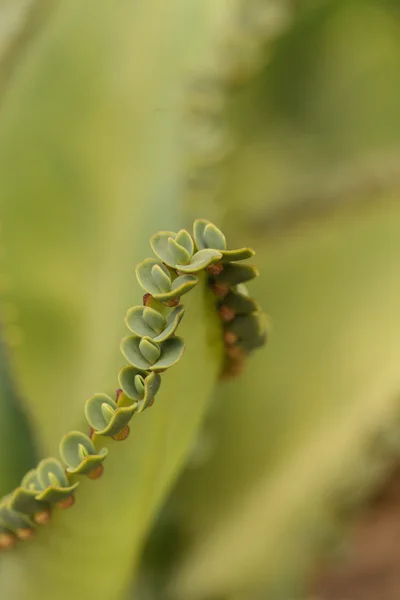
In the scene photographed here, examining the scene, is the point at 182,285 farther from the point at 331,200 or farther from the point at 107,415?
the point at 331,200

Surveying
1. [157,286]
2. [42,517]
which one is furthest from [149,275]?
[42,517]

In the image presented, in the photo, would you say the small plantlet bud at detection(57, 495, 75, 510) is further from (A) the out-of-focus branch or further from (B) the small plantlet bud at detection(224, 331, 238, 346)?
(A) the out-of-focus branch

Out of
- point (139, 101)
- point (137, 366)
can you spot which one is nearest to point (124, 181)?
point (139, 101)

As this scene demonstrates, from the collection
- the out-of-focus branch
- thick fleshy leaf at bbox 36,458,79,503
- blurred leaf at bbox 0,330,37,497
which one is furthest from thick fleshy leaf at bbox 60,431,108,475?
the out-of-focus branch

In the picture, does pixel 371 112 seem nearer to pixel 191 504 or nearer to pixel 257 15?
pixel 257 15

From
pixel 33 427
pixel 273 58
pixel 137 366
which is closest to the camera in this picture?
pixel 137 366

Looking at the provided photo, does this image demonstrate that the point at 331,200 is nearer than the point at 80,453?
No
